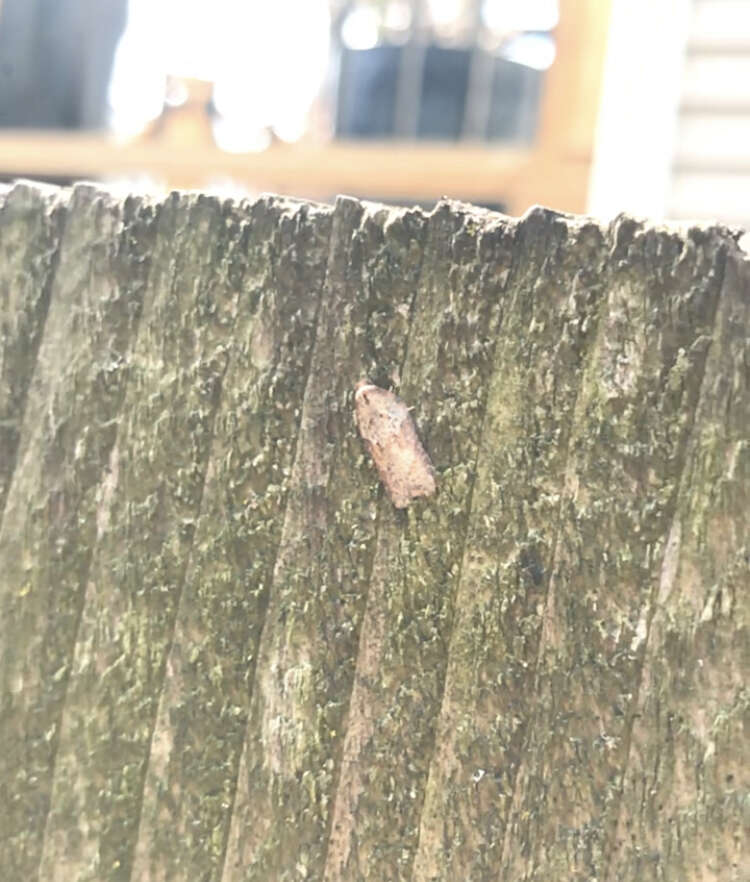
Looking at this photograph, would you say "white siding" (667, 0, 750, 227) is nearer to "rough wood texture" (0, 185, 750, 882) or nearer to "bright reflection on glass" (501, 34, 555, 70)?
"bright reflection on glass" (501, 34, 555, 70)

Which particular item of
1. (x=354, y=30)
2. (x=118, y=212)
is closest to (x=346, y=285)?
(x=118, y=212)

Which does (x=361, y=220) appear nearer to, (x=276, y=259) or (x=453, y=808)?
(x=276, y=259)

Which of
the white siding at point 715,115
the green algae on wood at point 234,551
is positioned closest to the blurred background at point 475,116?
the white siding at point 715,115

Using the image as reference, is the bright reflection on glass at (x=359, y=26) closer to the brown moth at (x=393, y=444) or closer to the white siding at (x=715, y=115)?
the white siding at (x=715, y=115)

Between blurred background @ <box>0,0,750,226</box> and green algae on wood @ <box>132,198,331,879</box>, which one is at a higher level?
blurred background @ <box>0,0,750,226</box>

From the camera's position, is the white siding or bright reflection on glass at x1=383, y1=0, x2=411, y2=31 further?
bright reflection on glass at x1=383, y1=0, x2=411, y2=31

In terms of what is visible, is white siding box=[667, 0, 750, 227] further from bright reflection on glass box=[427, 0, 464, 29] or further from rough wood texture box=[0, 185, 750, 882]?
rough wood texture box=[0, 185, 750, 882]

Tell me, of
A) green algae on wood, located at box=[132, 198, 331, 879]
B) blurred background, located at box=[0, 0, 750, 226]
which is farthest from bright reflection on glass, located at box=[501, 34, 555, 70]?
green algae on wood, located at box=[132, 198, 331, 879]

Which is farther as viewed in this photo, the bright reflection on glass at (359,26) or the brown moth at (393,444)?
the bright reflection on glass at (359,26)

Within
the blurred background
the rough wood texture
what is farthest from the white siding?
the rough wood texture
